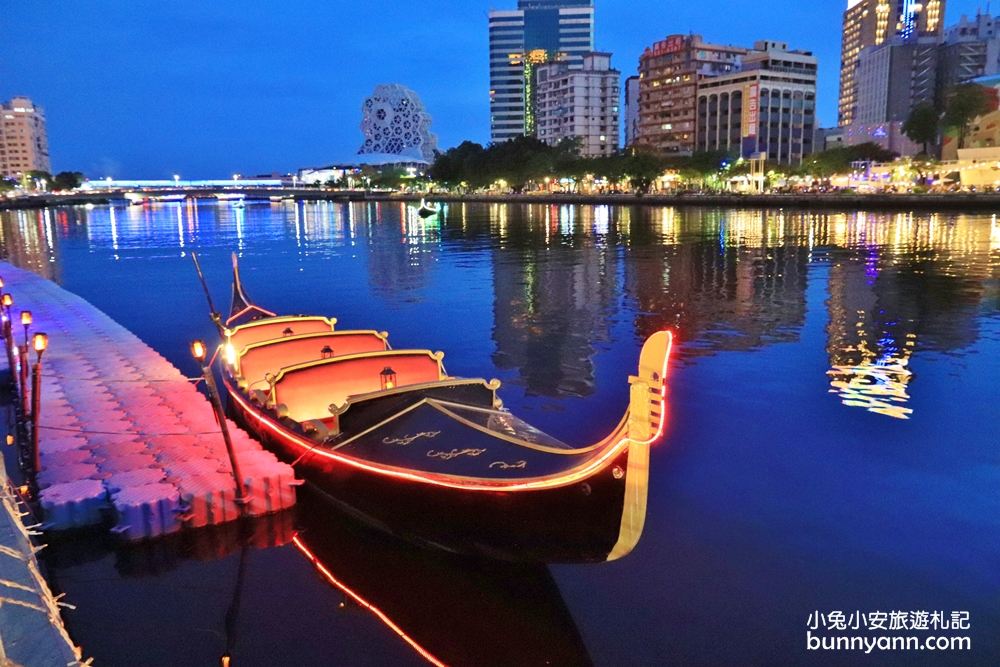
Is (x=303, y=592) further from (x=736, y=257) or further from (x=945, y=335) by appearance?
(x=736, y=257)

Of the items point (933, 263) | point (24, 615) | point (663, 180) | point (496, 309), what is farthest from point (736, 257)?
point (663, 180)

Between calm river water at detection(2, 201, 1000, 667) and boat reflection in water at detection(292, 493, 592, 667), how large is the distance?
0.02 meters

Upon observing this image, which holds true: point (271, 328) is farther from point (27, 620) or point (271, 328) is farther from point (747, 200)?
point (747, 200)

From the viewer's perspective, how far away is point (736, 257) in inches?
1384

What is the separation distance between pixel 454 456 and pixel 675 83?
142620 millimetres

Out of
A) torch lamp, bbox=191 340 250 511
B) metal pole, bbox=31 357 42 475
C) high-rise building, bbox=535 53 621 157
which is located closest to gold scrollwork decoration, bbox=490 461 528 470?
torch lamp, bbox=191 340 250 511

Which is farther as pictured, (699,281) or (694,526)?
(699,281)

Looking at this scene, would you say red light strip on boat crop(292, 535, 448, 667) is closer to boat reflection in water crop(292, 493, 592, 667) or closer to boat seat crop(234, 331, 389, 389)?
boat reflection in water crop(292, 493, 592, 667)

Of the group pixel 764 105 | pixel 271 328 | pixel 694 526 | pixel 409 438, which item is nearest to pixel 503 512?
pixel 409 438

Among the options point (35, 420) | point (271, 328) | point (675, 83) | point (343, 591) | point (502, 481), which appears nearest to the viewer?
point (502, 481)

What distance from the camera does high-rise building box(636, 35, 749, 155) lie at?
136 m

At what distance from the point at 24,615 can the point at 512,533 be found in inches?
143

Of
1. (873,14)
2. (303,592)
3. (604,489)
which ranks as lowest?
(303,592)

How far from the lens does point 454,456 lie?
6801 mm
